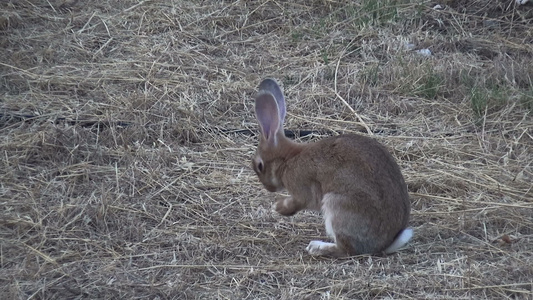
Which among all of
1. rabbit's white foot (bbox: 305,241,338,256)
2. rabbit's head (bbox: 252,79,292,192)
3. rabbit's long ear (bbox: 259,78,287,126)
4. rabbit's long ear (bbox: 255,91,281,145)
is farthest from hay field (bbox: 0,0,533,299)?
rabbit's long ear (bbox: 259,78,287,126)

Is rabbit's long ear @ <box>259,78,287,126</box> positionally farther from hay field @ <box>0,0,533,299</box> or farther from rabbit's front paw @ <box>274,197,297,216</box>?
hay field @ <box>0,0,533,299</box>

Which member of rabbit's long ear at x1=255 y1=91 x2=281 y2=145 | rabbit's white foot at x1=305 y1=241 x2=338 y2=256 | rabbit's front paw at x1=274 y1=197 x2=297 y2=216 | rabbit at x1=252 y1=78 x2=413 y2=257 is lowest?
rabbit's white foot at x1=305 y1=241 x2=338 y2=256

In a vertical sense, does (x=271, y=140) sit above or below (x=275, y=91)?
below

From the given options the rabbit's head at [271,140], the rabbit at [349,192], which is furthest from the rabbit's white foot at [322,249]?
the rabbit's head at [271,140]

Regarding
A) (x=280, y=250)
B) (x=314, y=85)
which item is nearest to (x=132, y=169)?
(x=280, y=250)

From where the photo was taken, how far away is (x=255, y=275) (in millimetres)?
4031

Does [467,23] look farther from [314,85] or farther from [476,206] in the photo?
[476,206]

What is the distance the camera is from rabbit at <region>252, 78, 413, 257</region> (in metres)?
4.16

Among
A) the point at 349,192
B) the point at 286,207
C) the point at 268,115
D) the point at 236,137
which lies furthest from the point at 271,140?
the point at 236,137

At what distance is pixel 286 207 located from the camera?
14.7ft

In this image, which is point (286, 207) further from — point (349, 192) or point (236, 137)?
point (236, 137)

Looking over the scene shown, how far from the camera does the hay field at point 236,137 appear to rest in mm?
4023

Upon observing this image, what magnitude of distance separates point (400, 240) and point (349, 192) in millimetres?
335

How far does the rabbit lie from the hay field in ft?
0.30
